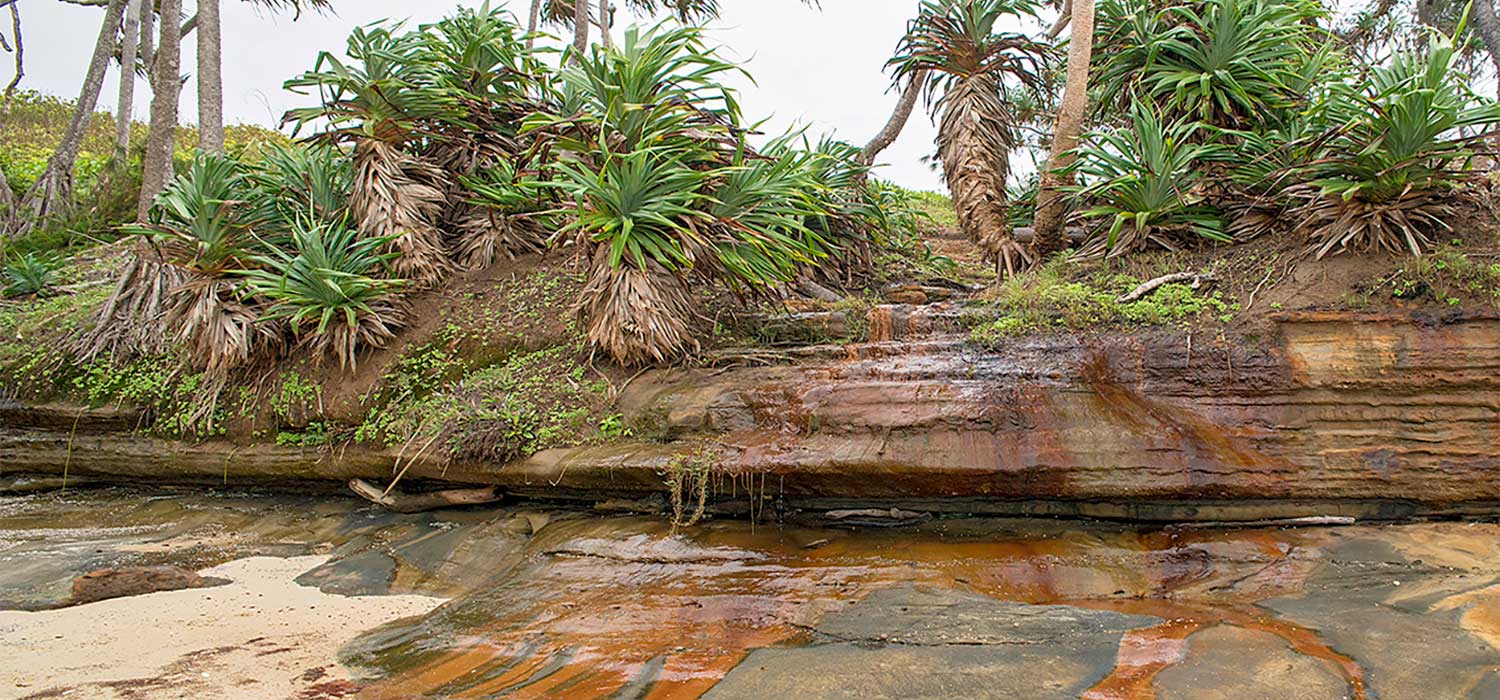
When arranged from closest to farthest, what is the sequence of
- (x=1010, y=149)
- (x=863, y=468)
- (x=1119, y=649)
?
(x=1119, y=649)
(x=863, y=468)
(x=1010, y=149)

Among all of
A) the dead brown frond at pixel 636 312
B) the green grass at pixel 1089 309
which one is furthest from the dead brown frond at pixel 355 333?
the green grass at pixel 1089 309

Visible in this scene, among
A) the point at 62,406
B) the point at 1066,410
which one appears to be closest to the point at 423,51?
the point at 62,406

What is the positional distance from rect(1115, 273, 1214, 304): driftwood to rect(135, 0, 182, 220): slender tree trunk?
9.63m

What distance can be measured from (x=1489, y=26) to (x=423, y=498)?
47.0 ft

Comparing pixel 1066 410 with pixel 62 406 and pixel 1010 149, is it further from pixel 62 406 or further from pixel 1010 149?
pixel 62 406

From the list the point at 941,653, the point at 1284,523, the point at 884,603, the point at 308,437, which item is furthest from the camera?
the point at 308,437

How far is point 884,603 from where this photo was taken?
3.95 metres

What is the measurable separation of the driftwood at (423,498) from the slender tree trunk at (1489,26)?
13498 mm

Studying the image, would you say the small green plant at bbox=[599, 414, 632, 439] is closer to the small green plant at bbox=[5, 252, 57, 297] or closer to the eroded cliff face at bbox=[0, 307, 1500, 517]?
the eroded cliff face at bbox=[0, 307, 1500, 517]

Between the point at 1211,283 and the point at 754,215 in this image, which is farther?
the point at 754,215

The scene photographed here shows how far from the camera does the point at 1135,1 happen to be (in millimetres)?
7465

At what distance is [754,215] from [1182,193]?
3.10m

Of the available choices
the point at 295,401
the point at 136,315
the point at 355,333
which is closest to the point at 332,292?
the point at 355,333

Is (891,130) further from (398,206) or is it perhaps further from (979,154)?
(398,206)
